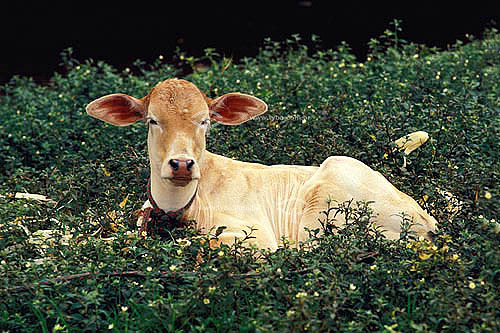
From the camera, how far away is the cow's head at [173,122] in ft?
15.8

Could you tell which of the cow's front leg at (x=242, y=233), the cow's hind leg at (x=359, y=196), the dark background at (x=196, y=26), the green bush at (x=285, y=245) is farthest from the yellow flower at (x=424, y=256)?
the dark background at (x=196, y=26)

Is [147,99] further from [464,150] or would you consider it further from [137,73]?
[137,73]

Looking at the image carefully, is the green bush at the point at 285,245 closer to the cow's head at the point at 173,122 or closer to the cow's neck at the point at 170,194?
the cow's neck at the point at 170,194

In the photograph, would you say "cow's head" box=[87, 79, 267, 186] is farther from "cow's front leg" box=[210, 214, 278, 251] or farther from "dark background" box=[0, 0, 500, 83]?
"dark background" box=[0, 0, 500, 83]

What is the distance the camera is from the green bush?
4.25 m

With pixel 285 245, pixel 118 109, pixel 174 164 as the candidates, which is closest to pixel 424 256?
pixel 285 245

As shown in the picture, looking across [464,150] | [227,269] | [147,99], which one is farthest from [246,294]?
[464,150]

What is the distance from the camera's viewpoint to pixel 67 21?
37.1 ft

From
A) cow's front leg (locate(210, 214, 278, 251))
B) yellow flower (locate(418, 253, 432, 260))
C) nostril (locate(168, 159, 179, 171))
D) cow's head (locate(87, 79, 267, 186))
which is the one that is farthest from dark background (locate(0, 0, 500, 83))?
yellow flower (locate(418, 253, 432, 260))

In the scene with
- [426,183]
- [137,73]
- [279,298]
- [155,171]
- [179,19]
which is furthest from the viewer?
[179,19]

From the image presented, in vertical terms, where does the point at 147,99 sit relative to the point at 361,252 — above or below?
above

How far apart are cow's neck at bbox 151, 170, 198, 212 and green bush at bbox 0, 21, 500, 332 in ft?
0.60

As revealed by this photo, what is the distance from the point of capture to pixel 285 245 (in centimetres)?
470

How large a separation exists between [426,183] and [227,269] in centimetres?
199
